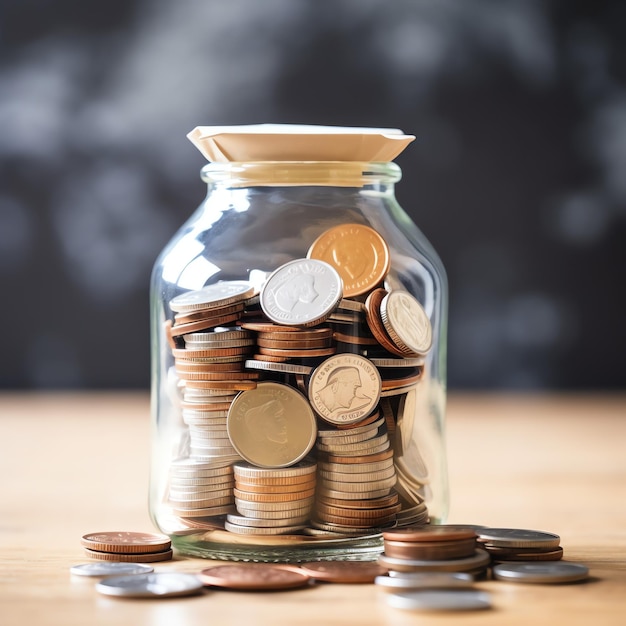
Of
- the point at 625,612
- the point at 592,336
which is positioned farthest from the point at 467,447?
the point at 592,336

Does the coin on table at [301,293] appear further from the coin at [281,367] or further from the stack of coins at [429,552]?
the stack of coins at [429,552]

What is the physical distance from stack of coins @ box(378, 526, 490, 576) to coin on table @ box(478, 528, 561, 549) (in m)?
0.07

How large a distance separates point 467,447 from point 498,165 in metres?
2.03

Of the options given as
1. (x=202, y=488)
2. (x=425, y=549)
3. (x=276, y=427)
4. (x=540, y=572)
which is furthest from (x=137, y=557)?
(x=540, y=572)

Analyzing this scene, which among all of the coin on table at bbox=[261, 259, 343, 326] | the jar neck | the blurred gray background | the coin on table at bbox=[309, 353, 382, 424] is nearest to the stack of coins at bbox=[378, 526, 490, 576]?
the coin on table at bbox=[309, 353, 382, 424]

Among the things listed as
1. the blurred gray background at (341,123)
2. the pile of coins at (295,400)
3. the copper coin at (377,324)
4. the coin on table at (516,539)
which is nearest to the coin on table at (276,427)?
the pile of coins at (295,400)

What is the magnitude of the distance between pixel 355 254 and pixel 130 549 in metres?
0.41

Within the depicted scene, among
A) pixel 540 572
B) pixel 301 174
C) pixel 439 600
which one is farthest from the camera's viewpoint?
pixel 301 174

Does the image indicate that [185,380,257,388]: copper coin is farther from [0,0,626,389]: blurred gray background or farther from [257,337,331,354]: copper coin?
[0,0,626,389]: blurred gray background

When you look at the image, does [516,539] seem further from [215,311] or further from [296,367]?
[215,311]

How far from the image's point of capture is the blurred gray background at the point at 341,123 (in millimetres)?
4090

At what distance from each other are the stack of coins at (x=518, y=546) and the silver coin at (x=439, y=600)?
0.14 m

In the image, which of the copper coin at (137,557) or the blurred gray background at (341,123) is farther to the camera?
the blurred gray background at (341,123)

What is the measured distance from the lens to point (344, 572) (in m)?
1.01
